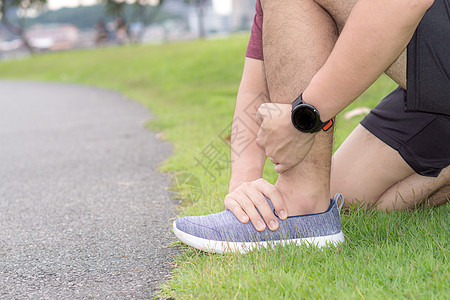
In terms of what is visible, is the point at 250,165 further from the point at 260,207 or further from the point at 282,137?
the point at 282,137

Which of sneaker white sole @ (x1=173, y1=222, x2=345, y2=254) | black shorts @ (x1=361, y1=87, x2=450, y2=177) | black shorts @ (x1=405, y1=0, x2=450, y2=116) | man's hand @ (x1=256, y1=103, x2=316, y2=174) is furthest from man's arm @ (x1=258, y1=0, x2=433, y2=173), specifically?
black shorts @ (x1=361, y1=87, x2=450, y2=177)

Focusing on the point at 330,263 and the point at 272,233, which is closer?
the point at 330,263

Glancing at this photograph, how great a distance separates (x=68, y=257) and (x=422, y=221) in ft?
4.49

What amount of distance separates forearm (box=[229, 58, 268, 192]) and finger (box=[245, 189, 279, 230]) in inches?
8.7

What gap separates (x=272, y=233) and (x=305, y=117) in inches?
17.9

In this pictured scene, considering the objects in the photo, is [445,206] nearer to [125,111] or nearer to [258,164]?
[258,164]

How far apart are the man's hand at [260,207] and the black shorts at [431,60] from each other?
0.54 metres

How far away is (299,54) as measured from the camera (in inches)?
55.9

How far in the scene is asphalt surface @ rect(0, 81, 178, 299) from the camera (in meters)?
1.59

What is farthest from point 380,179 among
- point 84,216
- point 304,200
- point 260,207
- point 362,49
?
point 84,216

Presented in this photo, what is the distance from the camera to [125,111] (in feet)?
22.7

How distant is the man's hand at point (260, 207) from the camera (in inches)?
60.9

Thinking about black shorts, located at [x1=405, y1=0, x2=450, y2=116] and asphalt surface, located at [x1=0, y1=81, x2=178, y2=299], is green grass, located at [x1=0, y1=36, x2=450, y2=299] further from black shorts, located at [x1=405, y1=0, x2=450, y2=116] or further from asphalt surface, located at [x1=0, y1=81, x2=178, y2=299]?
black shorts, located at [x1=405, y1=0, x2=450, y2=116]

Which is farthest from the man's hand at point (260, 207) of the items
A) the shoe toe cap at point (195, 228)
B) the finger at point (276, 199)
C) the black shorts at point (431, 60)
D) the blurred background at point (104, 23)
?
the blurred background at point (104, 23)
